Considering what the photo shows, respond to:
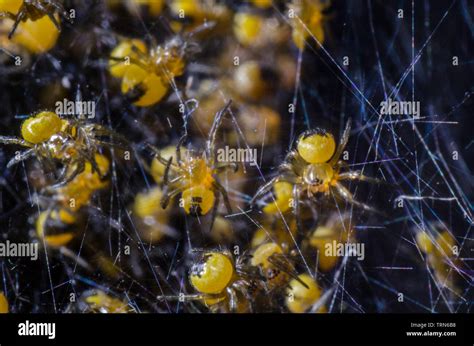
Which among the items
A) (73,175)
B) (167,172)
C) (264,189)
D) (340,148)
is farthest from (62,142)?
(340,148)

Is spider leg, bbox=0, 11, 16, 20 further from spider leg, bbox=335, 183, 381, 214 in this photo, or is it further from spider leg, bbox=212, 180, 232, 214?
spider leg, bbox=335, 183, 381, 214

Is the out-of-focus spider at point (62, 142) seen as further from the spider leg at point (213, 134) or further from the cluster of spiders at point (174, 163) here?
the spider leg at point (213, 134)

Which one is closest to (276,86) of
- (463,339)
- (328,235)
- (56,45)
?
(328,235)

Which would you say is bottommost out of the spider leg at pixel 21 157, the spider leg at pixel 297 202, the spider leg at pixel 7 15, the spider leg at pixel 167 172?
the spider leg at pixel 297 202

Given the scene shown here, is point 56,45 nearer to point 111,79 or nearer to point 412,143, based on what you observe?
point 111,79

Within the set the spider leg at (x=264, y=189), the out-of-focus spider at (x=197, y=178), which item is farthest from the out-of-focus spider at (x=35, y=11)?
the spider leg at (x=264, y=189)
